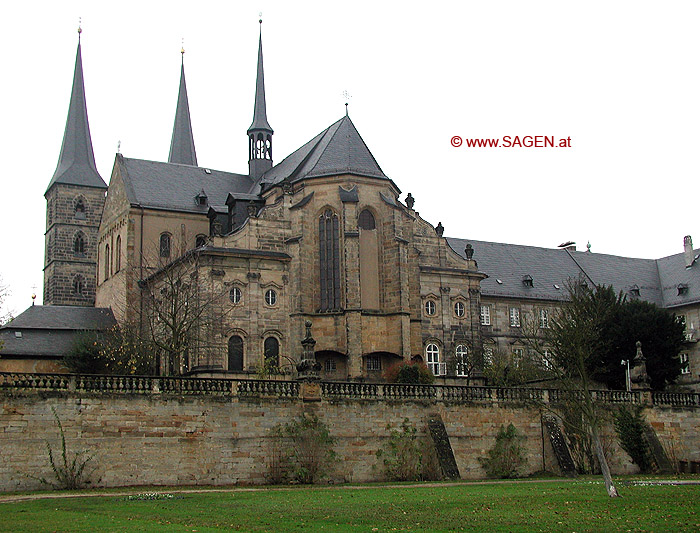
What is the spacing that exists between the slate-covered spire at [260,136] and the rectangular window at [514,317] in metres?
22.0

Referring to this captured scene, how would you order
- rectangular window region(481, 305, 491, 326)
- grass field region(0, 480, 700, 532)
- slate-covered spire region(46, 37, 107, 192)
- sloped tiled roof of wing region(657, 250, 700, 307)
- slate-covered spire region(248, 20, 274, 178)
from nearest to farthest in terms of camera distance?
grass field region(0, 480, 700, 532) < rectangular window region(481, 305, 491, 326) < slate-covered spire region(248, 20, 274, 178) < sloped tiled roof of wing region(657, 250, 700, 307) < slate-covered spire region(46, 37, 107, 192)

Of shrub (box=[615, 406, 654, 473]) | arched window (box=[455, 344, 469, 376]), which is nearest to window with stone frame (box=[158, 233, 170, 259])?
arched window (box=[455, 344, 469, 376])

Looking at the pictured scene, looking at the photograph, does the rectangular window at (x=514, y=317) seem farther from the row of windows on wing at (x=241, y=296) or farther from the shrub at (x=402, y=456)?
the shrub at (x=402, y=456)

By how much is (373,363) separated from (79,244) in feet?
117

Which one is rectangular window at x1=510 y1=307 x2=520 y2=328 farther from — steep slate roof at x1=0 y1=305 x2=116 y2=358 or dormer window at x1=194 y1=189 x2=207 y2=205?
steep slate roof at x1=0 y1=305 x2=116 y2=358

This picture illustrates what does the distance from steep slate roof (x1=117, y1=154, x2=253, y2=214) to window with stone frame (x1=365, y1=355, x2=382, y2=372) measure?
57.2 feet

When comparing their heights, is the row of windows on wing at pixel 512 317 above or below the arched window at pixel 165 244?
below

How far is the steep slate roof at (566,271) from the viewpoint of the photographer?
71312mm

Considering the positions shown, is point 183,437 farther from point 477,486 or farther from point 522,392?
point 522,392

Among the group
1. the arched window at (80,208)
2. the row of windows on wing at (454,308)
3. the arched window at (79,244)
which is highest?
the arched window at (80,208)

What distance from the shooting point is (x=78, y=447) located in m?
29.6

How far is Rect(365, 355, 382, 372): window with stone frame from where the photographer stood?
52.7 m

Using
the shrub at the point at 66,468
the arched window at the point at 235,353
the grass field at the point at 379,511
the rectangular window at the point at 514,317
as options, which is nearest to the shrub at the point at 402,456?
the grass field at the point at 379,511

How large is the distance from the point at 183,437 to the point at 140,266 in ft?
99.8
